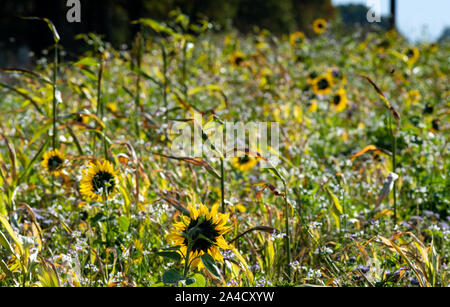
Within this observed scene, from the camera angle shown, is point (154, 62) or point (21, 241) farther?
point (154, 62)

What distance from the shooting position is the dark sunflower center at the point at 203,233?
4.00 ft

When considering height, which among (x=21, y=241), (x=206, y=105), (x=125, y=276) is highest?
(x=206, y=105)

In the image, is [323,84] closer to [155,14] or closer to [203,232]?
[203,232]

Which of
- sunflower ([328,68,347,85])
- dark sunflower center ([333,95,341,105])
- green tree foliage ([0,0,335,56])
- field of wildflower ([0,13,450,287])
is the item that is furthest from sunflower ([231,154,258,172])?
green tree foliage ([0,0,335,56])

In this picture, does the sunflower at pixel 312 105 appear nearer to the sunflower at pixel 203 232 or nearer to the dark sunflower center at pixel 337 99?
the dark sunflower center at pixel 337 99

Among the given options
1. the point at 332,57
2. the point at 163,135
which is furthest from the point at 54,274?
the point at 332,57

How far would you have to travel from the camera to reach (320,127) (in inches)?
131

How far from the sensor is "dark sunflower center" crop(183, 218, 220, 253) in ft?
4.00

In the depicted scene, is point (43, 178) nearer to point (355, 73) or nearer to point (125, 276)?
point (125, 276)

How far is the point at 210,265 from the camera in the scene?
3.79ft

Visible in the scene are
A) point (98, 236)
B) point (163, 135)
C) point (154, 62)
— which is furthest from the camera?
point (154, 62)

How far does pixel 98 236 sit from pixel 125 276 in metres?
0.42

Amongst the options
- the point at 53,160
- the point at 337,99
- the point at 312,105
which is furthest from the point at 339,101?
the point at 53,160
